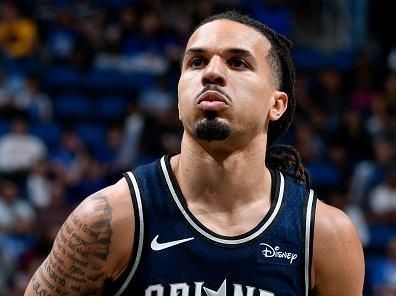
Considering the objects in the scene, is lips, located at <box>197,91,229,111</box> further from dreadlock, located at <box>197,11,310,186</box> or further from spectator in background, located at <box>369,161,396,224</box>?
spectator in background, located at <box>369,161,396,224</box>

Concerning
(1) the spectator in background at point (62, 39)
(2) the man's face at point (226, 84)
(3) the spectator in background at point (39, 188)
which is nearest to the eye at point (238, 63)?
(2) the man's face at point (226, 84)

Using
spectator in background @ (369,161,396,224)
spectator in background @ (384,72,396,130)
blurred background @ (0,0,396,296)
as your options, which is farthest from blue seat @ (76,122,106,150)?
spectator in background @ (384,72,396,130)

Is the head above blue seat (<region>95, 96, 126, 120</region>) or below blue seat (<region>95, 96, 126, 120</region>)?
below

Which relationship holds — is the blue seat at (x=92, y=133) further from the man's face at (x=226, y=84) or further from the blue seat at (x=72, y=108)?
the man's face at (x=226, y=84)

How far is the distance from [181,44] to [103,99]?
4.26ft

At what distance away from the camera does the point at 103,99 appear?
36.3 feet

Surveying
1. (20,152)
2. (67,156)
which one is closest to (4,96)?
(20,152)

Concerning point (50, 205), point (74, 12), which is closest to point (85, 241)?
point (50, 205)

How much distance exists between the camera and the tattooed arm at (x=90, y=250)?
2.98 meters

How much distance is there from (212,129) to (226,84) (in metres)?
0.18

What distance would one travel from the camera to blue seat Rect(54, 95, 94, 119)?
10.8 metres

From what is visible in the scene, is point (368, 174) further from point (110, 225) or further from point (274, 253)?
point (110, 225)

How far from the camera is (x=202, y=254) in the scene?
302 cm

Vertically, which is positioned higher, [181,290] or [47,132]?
[47,132]
